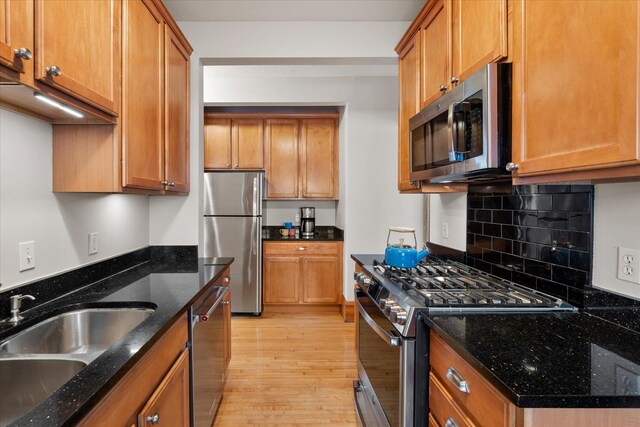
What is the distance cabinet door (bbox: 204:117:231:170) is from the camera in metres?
4.09

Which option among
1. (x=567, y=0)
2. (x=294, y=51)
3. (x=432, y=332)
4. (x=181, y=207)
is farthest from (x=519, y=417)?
(x=294, y=51)

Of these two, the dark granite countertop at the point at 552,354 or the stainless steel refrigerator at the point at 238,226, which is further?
the stainless steel refrigerator at the point at 238,226

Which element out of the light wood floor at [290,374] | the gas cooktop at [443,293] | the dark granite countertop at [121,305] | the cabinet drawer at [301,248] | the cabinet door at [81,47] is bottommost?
the light wood floor at [290,374]

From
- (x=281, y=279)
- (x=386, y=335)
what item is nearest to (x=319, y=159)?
(x=281, y=279)

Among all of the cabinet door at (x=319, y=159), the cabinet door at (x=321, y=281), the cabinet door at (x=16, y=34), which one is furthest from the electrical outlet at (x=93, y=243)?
the cabinet door at (x=319, y=159)

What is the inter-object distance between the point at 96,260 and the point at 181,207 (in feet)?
2.32

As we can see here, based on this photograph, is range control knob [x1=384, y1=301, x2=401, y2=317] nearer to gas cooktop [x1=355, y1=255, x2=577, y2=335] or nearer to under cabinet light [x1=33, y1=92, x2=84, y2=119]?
gas cooktop [x1=355, y1=255, x2=577, y2=335]

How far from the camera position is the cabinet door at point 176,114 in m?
2.02

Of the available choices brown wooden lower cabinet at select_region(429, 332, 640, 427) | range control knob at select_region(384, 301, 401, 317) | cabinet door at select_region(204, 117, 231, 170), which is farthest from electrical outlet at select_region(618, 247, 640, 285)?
cabinet door at select_region(204, 117, 231, 170)

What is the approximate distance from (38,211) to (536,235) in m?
2.13

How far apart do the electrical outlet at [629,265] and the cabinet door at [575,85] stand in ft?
1.22

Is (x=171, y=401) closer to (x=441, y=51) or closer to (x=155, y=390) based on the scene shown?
(x=155, y=390)

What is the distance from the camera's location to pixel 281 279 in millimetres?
3920

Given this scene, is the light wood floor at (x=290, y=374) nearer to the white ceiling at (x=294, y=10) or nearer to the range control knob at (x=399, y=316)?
the range control knob at (x=399, y=316)
